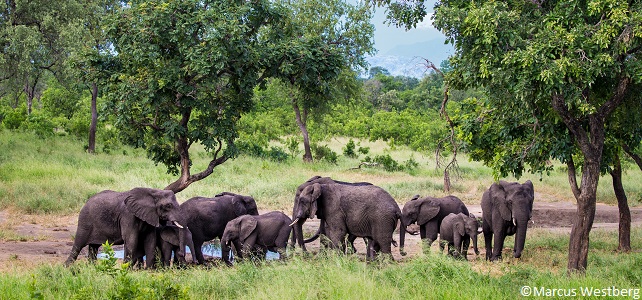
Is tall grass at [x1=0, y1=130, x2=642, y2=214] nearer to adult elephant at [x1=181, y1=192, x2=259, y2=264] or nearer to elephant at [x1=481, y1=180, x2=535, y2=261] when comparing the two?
elephant at [x1=481, y1=180, x2=535, y2=261]

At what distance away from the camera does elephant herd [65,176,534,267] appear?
41.0 ft

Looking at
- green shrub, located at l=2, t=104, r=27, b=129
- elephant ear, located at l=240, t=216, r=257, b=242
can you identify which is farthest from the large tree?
green shrub, located at l=2, t=104, r=27, b=129

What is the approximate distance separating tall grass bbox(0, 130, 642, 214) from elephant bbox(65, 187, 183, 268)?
593cm

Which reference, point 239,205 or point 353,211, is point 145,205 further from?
point 353,211

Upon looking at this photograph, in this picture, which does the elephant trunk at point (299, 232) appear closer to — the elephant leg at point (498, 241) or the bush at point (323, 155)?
the elephant leg at point (498, 241)

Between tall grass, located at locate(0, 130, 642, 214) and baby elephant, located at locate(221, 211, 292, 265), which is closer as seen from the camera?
baby elephant, located at locate(221, 211, 292, 265)

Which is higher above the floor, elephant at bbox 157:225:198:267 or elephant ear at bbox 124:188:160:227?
elephant ear at bbox 124:188:160:227

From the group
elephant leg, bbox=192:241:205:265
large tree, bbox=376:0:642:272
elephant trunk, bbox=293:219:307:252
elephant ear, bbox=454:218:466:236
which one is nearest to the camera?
large tree, bbox=376:0:642:272

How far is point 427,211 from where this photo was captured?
14.9 metres

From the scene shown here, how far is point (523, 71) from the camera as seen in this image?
10.0 metres

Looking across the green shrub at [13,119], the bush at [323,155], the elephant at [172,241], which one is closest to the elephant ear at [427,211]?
the elephant at [172,241]

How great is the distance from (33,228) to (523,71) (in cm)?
1186

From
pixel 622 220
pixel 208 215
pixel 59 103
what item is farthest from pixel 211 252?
pixel 59 103

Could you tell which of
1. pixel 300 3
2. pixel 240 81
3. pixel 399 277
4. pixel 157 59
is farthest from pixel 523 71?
pixel 300 3
